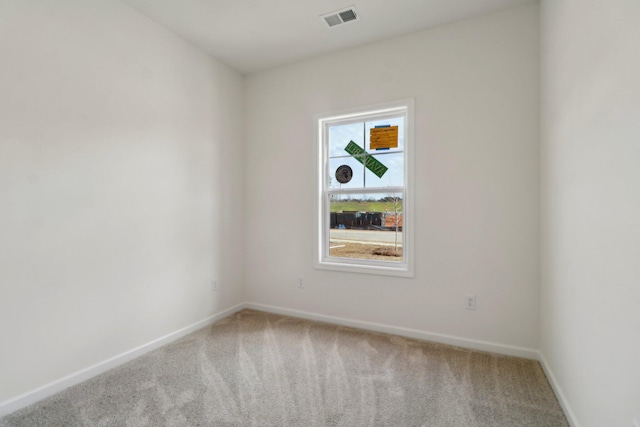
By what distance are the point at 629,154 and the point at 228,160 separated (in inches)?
129

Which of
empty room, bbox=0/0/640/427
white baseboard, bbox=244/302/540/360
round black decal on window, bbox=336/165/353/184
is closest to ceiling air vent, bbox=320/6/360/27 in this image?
empty room, bbox=0/0/640/427

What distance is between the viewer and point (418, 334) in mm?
2855

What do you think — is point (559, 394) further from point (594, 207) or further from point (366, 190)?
point (366, 190)

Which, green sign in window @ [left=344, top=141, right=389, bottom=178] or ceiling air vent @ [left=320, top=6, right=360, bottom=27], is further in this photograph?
green sign in window @ [left=344, top=141, right=389, bottom=178]

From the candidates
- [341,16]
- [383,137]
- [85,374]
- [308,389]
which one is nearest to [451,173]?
[383,137]

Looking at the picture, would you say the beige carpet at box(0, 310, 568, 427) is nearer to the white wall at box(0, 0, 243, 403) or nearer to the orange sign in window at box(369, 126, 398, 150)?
the white wall at box(0, 0, 243, 403)

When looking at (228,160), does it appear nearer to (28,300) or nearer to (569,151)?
(28,300)

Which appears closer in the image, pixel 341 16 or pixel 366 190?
pixel 341 16

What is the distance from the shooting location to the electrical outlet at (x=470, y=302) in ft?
8.72

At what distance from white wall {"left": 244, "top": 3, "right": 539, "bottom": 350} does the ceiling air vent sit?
0.46m

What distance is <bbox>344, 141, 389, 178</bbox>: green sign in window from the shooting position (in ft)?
10.3

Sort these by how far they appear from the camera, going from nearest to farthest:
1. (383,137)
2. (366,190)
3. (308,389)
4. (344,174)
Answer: (308,389)
(383,137)
(366,190)
(344,174)

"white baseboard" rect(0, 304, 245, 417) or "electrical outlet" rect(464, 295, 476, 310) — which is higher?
"electrical outlet" rect(464, 295, 476, 310)

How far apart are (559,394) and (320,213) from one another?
2.38m
